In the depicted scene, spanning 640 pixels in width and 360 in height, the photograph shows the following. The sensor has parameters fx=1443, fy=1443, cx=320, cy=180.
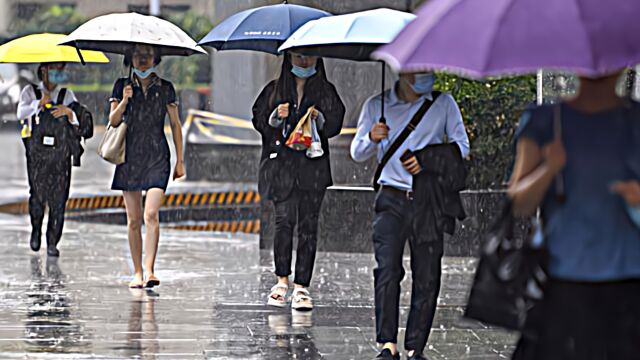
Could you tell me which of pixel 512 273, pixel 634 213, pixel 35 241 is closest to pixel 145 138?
pixel 35 241

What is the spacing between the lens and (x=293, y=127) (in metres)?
9.78

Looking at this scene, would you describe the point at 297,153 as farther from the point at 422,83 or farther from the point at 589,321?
the point at 589,321

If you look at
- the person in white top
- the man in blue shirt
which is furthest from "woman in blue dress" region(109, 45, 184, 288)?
the man in blue shirt

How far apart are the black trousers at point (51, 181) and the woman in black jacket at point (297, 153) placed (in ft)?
11.0

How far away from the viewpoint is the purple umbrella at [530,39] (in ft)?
15.5

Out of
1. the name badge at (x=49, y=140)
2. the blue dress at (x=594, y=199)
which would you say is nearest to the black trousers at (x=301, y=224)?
the name badge at (x=49, y=140)

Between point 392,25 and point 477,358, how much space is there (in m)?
2.00

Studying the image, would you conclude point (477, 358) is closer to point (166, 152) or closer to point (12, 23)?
point (166, 152)

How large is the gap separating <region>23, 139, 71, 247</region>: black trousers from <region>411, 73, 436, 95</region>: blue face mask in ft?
→ 19.1

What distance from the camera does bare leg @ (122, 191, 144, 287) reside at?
1079 centimetres

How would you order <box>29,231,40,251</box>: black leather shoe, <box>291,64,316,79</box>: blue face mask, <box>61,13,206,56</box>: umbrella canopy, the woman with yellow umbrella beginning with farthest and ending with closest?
<box>29,231,40,251</box>: black leather shoe
the woman with yellow umbrella
<box>61,13,206,56</box>: umbrella canopy
<box>291,64,316,79</box>: blue face mask

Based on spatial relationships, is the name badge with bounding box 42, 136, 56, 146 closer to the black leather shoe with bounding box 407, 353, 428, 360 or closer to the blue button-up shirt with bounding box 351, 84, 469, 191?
the blue button-up shirt with bounding box 351, 84, 469, 191

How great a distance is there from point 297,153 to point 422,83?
2.28 metres

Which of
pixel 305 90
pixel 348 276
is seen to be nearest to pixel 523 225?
pixel 348 276
